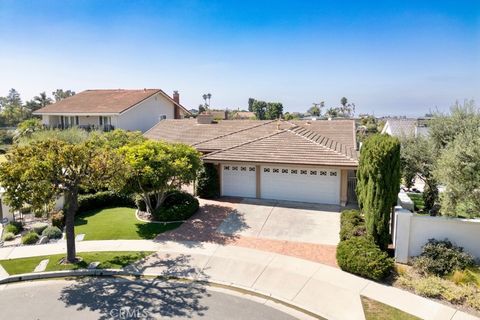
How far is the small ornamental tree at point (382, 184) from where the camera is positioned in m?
12.6

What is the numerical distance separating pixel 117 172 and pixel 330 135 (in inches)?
730

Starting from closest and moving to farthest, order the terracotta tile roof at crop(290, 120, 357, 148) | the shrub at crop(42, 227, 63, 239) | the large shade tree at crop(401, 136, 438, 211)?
the shrub at crop(42, 227, 63, 239) → the large shade tree at crop(401, 136, 438, 211) → the terracotta tile roof at crop(290, 120, 357, 148)

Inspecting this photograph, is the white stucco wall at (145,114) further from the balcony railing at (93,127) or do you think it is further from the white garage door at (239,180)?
the white garage door at (239,180)

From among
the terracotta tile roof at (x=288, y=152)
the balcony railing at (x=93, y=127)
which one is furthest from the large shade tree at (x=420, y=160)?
the balcony railing at (x=93, y=127)

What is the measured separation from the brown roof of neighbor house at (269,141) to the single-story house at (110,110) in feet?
21.2

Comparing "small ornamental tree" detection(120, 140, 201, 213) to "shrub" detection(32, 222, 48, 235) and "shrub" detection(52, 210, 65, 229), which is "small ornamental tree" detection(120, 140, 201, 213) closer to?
A: "shrub" detection(52, 210, 65, 229)

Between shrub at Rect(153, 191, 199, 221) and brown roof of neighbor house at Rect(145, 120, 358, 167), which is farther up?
brown roof of neighbor house at Rect(145, 120, 358, 167)

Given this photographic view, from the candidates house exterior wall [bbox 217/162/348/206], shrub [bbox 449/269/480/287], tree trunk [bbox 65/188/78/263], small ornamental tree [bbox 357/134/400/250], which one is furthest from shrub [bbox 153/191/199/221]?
shrub [bbox 449/269/480/287]

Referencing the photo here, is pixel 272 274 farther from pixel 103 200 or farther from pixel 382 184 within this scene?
pixel 103 200

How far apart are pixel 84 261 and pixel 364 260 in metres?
10.2

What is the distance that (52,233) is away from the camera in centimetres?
1544

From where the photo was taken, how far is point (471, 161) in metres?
11.6

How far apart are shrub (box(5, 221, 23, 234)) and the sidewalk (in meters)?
2.00

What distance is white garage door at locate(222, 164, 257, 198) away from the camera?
21.0 m
